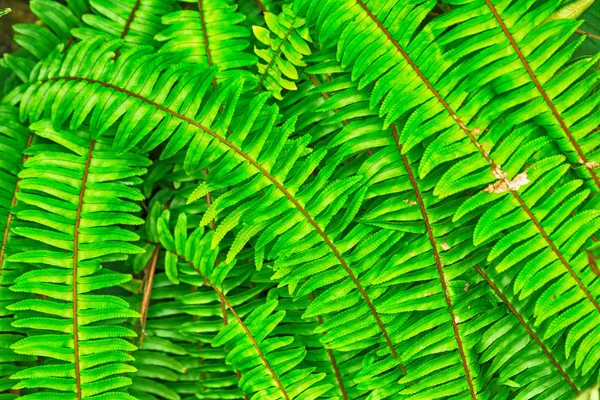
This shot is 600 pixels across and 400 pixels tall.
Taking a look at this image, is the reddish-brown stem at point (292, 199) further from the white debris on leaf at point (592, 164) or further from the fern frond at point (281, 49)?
the white debris on leaf at point (592, 164)

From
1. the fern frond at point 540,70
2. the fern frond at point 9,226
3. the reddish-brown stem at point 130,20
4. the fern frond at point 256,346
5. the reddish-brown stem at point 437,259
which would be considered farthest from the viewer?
the reddish-brown stem at point 130,20

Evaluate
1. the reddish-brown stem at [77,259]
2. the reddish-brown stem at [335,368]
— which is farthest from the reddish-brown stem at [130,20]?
the reddish-brown stem at [335,368]

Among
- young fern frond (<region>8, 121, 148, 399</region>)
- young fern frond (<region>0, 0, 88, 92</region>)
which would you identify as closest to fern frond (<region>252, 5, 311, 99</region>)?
young fern frond (<region>8, 121, 148, 399</region>)

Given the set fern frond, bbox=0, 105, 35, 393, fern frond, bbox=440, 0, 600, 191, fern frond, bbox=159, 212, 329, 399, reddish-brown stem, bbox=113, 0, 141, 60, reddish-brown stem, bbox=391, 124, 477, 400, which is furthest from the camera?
reddish-brown stem, bbox=113, 0, 141, 60

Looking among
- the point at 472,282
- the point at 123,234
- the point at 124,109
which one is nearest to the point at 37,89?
the point at 124,109

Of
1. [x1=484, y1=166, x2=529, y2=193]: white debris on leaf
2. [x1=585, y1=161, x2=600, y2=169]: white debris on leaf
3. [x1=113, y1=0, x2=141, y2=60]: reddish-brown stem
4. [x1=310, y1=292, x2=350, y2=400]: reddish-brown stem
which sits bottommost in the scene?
[x1=310, y1=292, x2=350, y2=400]: reddish-brown stem

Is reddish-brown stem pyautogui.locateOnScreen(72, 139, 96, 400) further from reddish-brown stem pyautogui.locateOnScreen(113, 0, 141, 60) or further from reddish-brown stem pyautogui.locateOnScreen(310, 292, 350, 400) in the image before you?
reddish-brown stem pyautogui.locateOnScreen(310, 292, 350, 400)

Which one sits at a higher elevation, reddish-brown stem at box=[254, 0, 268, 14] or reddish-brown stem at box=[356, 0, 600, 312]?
reddish-brown stem at box=[254, 0, 268, 14]

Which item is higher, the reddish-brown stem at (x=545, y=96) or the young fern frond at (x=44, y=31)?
the young fern frond at (x=44, y=31)
